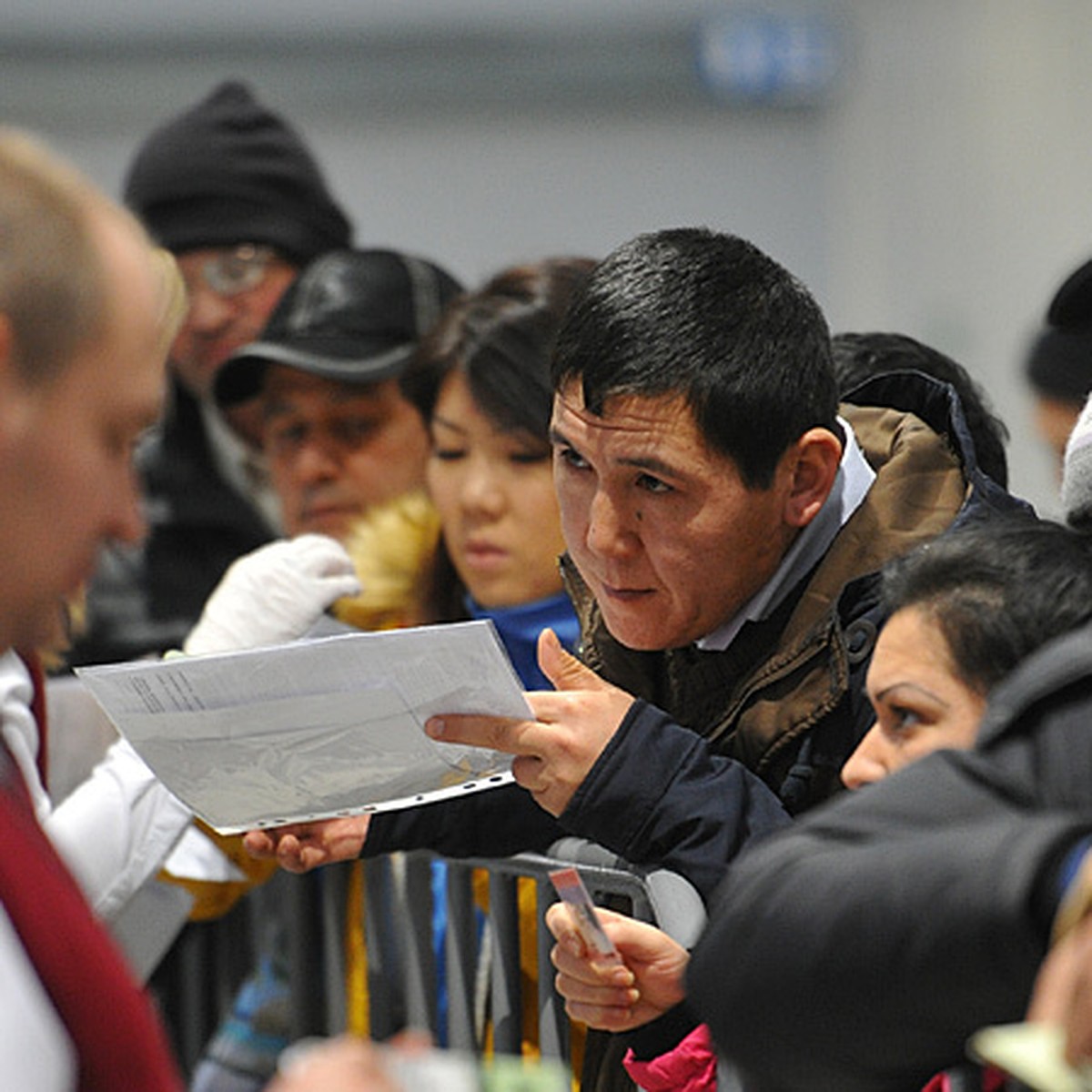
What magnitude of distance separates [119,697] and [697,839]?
570 mm

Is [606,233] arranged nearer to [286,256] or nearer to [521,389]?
[286,256]

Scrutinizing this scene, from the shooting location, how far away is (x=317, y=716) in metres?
1.89

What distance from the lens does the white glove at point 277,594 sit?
2645mm

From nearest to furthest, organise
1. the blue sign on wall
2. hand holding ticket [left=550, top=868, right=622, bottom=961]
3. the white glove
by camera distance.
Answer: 1. hand holding ticket [left=550, top=868, right=622, bottom=961]
2. the white glove
3. the blue sign on wall

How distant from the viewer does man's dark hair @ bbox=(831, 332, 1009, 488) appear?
2.29m

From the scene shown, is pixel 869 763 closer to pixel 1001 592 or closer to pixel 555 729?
pixel 1001 592

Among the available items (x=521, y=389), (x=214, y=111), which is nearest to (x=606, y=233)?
(x=214, y=111)

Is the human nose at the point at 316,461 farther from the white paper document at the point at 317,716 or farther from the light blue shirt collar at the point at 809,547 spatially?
the light blue shirt collar at the point at 809,547

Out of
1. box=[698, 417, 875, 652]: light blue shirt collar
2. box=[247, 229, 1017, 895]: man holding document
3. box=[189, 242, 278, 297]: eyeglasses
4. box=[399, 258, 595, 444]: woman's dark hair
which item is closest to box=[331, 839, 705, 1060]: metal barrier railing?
box=[247, 229, 1017, 895]: man holding document

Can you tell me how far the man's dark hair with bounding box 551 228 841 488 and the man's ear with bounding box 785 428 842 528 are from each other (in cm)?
2

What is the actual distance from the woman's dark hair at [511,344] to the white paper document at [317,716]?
31.7 inches

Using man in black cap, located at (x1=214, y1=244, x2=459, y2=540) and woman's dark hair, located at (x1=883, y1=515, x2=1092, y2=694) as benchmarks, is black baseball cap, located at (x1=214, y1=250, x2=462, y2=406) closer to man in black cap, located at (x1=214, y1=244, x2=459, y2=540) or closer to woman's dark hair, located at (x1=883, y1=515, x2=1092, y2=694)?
man in black cap, located at (x1=214, y1=244, x2=459, y2=540)

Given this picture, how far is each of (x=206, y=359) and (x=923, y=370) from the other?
5.84 feet

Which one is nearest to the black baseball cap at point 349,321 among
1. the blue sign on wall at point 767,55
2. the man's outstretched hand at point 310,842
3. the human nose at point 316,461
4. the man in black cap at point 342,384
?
the man in black cap at point 342,384
